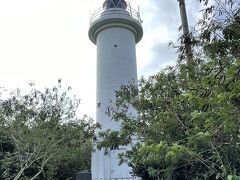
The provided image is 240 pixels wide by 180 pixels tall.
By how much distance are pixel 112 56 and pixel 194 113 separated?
12479 millimetres

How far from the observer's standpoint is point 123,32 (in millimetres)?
19859

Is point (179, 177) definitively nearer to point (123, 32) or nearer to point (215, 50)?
point (215, 50)

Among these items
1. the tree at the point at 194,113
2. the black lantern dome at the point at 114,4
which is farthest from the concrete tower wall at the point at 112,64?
the tree at the point at 194,113

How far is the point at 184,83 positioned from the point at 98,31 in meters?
11.3

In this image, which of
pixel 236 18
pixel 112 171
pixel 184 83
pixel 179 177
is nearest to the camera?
pixel 236 18

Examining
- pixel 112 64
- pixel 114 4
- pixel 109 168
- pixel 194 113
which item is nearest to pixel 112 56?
pixel 112 64

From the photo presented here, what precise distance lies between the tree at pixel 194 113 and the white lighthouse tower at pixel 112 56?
455 cm

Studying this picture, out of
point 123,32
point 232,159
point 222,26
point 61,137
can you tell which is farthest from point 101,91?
point 222,26

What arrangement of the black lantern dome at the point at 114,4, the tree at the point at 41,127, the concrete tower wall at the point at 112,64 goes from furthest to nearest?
the black lantern dome at the point at 114,4, the concrete tower wall at the point at 112,64, the tree at the point at 41,127

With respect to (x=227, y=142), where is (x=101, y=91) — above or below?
above

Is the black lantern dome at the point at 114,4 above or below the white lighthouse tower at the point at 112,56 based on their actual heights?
above

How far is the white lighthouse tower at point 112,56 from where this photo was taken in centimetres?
1772

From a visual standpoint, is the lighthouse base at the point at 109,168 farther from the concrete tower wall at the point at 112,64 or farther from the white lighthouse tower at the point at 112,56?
the concrete tower wall at the point at 112,64

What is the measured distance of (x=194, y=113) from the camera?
22.8ft
